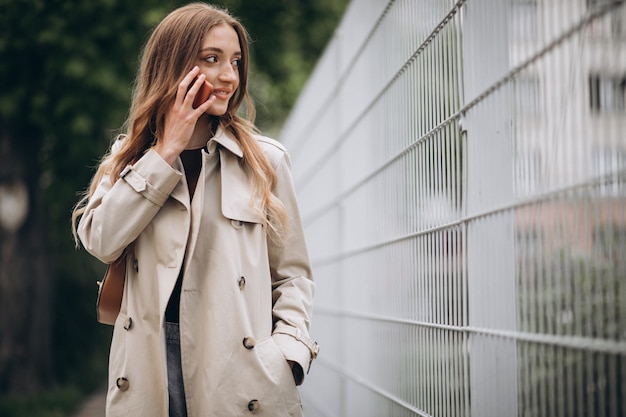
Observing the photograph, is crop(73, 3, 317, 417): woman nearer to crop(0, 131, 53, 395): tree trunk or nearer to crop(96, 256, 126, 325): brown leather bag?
crop(96, 256, 126, 325): brown leather bag

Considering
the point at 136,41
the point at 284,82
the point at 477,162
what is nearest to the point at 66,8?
the point at 136,41

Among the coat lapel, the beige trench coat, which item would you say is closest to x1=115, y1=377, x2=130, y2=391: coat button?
the beige trench coat

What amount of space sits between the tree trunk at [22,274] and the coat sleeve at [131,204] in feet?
29.5

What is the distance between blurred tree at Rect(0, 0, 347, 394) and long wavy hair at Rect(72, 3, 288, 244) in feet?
15.6

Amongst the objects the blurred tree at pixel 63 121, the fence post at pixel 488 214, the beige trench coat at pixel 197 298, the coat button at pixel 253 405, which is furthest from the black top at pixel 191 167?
the blurred tree at pixel 63 121

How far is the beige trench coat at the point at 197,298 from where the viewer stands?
3156 mm

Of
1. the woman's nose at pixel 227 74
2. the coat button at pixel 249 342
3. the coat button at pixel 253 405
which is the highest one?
the woman's nose at pixel 227 74

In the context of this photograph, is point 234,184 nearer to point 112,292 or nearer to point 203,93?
point 203,93

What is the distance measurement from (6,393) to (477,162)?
9844mm

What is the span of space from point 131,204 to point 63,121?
311 inches

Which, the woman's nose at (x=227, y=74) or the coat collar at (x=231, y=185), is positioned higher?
the woman's nose at (x=227, y=74)

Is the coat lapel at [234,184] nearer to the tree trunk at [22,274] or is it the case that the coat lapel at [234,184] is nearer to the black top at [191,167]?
the black top at [191,167]

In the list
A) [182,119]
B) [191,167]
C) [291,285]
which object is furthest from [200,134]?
[291,285]

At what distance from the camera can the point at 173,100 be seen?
11.3 feet
